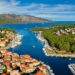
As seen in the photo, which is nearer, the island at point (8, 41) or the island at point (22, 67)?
the island at point (22, 67)

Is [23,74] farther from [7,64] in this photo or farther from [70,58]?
[70,58]

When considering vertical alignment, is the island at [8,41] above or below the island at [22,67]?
below

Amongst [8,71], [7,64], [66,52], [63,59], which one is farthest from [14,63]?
[66,52]

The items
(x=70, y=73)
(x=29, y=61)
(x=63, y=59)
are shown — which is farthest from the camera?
(x=63, y=59)

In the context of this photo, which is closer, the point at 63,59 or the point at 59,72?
the point at 59,72

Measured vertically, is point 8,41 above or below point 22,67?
below

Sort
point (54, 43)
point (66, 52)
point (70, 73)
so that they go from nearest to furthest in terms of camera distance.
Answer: point (70, 73)
point (66, 52)
point (54, 43)

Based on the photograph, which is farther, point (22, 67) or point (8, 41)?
point (8, 41)

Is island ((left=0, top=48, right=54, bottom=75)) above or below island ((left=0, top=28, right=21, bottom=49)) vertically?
above

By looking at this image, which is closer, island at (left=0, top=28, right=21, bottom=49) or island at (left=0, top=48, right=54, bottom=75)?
island at (left=0, top=48, right=54, bottom=75)
